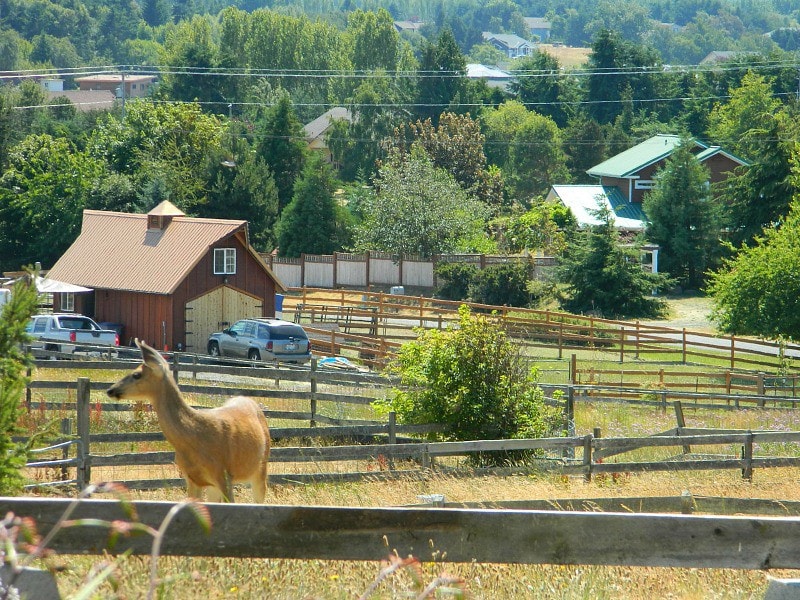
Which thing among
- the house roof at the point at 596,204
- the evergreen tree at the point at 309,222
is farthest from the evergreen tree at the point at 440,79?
the evergreen tree at the point at 309,222

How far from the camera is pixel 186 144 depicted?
67375 millimetres

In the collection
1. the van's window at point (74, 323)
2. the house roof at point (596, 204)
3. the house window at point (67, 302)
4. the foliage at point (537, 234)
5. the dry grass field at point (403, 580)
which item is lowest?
the van's window at point (74, 323)

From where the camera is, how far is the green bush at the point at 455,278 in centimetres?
5347

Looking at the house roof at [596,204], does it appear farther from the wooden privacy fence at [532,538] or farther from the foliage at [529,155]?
the wooden privacy fence at [532,538]

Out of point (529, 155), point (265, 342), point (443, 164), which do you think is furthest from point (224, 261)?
point (529, 155)

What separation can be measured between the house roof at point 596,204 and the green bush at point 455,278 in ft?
45.0

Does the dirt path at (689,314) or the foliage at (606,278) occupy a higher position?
the foliage at (606,278)

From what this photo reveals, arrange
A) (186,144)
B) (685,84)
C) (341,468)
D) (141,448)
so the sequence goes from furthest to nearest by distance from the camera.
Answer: (685,84)
(186,144)
(141,448)
(341,468)

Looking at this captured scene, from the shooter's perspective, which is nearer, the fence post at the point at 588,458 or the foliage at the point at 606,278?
the fence post at the point at 588,458

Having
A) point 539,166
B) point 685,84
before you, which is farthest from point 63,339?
point 685,84

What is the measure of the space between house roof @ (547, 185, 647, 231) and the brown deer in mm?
56694

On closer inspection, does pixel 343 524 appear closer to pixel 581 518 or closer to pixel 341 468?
pixel 581 518

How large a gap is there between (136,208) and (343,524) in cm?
5314

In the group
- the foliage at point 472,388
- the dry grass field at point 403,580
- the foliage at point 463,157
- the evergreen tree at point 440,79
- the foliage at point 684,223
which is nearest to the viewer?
the dry grass field at point 403,580
